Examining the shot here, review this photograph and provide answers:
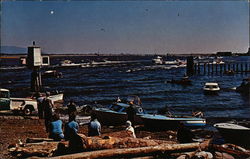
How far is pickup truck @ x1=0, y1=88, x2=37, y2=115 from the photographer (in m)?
23.5

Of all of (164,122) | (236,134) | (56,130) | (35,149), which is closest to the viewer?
(35,149)

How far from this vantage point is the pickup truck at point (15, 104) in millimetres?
23531

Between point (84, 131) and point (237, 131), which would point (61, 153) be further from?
point (237, 131)

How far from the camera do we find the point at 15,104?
25688 mm

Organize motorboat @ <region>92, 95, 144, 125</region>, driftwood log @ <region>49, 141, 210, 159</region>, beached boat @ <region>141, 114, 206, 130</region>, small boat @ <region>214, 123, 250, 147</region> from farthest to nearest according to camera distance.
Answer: motorboat @ <region>92, 95, 144, 125</region> < beached boat @ <region>141, 114, 206, 130</region> < small boat @ <region>214, 123, 250, 147</region> < driftwood log @ <region>49, 141, 210, 159</region>

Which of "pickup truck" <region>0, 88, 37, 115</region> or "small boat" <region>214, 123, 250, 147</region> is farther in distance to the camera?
"pickup truck" <region>0, 88, 37, 115</region>

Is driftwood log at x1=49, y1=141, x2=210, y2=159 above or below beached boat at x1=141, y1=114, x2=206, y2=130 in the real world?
above

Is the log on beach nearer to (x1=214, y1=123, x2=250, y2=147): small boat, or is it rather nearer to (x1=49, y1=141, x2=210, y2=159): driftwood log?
(x1=49, y1=141, x2=210, y2=159): driftwood log

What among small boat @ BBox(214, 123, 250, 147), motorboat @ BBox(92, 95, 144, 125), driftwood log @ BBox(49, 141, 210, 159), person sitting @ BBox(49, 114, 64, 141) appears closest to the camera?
driftwood log @ BBox(49, 141, 210, 159)

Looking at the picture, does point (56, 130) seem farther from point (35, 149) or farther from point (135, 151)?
point (135, 151)

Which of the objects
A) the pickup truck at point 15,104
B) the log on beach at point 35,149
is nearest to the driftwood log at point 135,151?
the log on beach at point 35,149

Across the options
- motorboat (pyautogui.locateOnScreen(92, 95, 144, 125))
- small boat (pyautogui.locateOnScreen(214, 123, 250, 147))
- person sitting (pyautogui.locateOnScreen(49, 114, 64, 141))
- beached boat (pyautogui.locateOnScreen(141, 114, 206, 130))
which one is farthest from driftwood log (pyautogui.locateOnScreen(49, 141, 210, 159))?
motorboat (pyautogui.locateOnScreen(92, 95, 144, 125))

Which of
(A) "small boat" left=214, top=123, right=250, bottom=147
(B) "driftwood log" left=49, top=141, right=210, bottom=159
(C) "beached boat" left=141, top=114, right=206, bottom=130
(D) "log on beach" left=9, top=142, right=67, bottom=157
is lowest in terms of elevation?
(C) "beached boat" left=141, top=114, right=206, bottom=130

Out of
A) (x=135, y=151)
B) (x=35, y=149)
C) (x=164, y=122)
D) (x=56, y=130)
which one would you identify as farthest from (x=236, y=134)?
(x=35, y=149)
